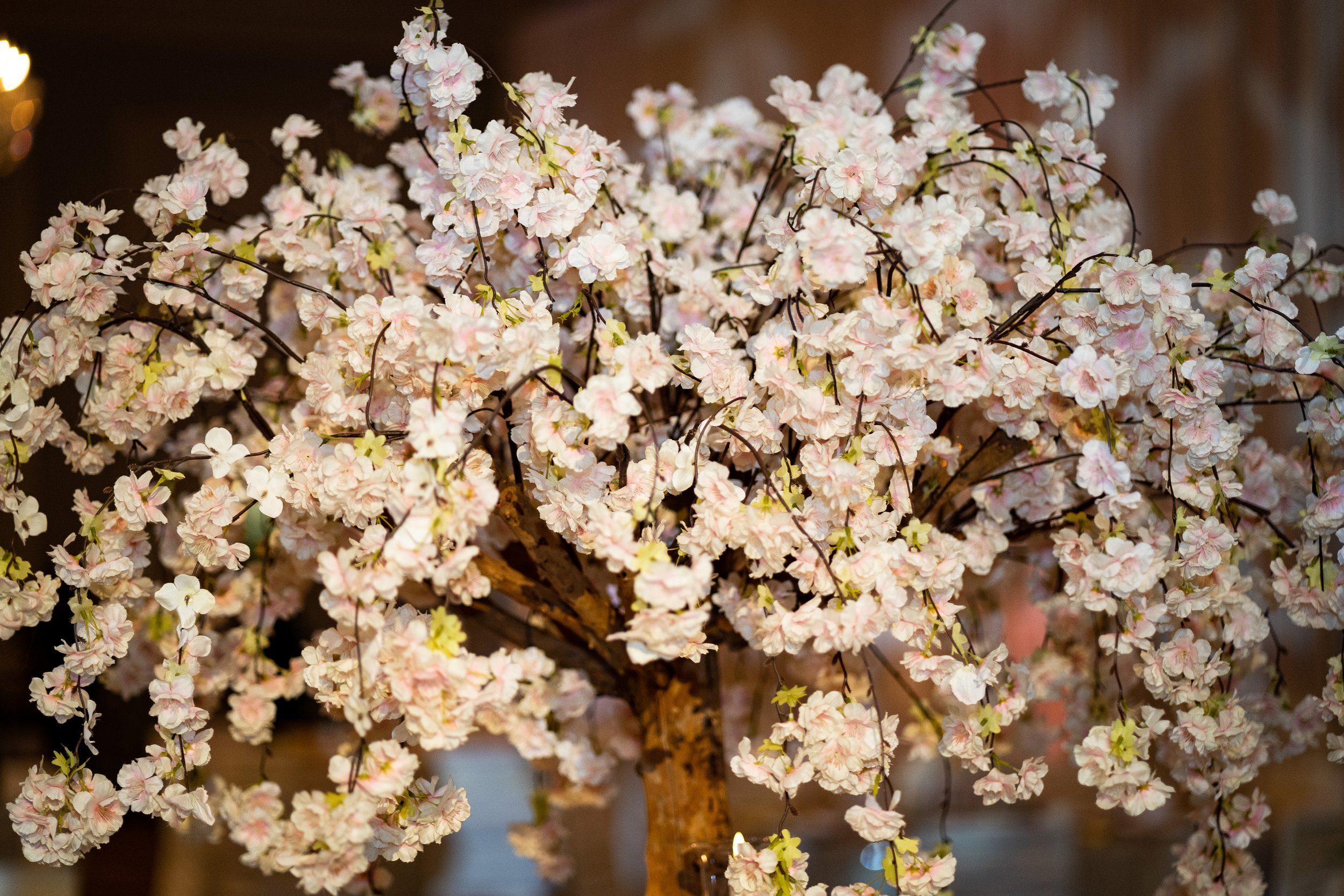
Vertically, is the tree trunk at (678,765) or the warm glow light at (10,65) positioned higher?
the warm glow light at (10,65)

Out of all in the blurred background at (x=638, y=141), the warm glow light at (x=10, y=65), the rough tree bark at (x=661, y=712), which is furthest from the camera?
the blurred background at (x=638, y=141)

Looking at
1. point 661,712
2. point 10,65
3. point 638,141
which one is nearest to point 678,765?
point 661,712

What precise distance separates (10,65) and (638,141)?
292cm

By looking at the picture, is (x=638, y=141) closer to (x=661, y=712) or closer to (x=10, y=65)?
(x=10, y=65)

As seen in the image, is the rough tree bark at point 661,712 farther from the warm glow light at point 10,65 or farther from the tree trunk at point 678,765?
the warm glow light at point 10,65

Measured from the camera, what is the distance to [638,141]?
4289mm

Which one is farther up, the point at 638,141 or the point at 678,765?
the point at 638,141

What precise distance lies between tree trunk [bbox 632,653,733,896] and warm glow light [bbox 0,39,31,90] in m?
1.18

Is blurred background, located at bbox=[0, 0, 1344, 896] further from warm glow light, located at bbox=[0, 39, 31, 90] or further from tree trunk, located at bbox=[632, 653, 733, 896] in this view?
warm glow light, located at bbox=[0, 39, 31, 90]

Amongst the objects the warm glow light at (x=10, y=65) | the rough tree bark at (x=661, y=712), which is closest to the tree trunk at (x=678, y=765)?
the rough tree bark at (x=661, y=712)

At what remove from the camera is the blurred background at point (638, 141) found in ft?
5.35

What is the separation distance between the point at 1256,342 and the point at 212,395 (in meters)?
0.85

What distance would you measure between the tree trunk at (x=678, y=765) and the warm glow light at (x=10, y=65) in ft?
3.89

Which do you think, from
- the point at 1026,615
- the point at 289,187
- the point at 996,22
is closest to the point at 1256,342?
the point at 289,187
